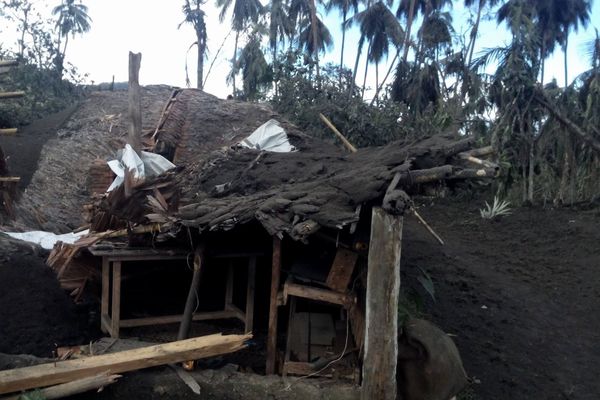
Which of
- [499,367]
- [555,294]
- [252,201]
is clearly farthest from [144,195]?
[555,294]

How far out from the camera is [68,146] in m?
15.4

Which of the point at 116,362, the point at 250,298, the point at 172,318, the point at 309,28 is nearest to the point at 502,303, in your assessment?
the point at 250,298

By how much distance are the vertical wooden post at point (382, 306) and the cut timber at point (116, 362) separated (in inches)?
57.1

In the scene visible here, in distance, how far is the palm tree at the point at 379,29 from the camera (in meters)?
30.2

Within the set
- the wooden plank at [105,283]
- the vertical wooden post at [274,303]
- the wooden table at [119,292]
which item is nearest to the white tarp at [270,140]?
the wooden table at [119,292]

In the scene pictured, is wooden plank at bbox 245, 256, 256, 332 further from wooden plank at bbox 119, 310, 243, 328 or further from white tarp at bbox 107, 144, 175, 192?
white tarp at bbox 107, 144, 175, 192

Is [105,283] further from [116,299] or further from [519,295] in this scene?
[519,295]

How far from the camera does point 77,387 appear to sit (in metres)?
5.65

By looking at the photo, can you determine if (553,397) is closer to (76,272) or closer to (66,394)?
(66,394)

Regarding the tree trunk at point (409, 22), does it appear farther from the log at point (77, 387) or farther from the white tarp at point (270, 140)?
the log at point (77, 387)

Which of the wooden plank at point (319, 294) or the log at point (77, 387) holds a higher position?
the wooden plank at point (319, 294)

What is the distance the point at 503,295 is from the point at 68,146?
11.0m

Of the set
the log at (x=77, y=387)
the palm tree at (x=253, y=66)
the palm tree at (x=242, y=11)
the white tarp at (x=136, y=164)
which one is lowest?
the log at (x=77, y=387)

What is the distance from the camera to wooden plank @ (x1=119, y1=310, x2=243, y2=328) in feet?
24.5
